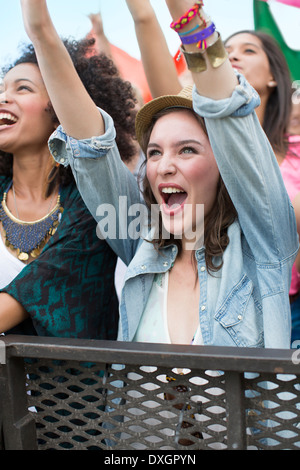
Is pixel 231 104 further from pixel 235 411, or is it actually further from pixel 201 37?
pixel 235 411

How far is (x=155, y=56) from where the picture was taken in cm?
155

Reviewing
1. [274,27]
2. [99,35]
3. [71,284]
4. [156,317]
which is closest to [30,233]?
[71,284]

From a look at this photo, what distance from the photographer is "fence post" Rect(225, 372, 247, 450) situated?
2.26 feet

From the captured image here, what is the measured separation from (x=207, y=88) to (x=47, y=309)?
66 cm

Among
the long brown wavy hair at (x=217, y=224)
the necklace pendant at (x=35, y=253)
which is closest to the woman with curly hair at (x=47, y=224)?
the necklace pendant at (x=35, y=253)

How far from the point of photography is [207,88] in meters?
0.87

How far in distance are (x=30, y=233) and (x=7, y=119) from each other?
375mm

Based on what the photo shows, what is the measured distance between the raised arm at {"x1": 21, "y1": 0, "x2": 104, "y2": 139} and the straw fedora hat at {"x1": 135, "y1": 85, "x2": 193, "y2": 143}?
0.43ft

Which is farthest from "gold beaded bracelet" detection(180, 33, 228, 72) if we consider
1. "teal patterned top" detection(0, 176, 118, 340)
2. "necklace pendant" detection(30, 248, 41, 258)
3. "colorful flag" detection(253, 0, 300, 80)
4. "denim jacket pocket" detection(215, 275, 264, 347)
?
→ "colorful flag" detection(253, 0, 300, 80)

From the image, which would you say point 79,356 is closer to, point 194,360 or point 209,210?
point 194,360

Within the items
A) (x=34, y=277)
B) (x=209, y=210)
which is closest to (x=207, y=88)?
(x=209, y=210)

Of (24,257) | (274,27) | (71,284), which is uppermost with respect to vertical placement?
(274,27)

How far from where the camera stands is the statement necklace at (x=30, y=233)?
4.33 ft
